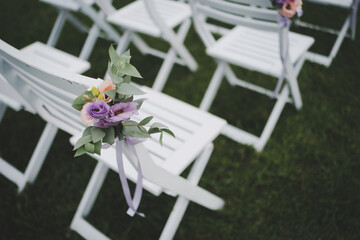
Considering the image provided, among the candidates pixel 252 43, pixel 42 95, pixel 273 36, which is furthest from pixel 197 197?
pixel 273 36

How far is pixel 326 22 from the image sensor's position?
9.23ft

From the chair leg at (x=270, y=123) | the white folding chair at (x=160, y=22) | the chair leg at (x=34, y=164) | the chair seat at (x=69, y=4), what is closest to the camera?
the chair leg at (x=34, y=164)

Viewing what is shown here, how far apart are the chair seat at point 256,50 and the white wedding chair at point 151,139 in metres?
0.47

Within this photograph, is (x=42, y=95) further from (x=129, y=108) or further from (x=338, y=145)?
(x=338, y=145)

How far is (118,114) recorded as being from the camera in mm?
753

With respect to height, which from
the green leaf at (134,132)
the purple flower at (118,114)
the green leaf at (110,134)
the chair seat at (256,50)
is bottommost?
the green leaf at (110,134)

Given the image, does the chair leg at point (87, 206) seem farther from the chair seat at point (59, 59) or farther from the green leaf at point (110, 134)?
the green leaf at point (110, 134)

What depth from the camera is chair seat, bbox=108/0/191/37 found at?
2088 mm

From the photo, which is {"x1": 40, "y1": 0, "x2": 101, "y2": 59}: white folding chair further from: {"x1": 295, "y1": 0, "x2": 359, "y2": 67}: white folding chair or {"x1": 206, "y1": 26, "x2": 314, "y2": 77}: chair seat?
{"x1": 295, "y1": 0, "x2": 359, "y2": 67}: white folding chair

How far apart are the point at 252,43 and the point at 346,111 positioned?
2.87ft

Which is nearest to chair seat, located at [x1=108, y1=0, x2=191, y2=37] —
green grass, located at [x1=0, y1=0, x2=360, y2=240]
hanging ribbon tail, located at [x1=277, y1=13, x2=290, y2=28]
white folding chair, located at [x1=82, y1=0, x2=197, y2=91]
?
white folding chair, located at [x1=82, y1=0, x2=197, y2=91]

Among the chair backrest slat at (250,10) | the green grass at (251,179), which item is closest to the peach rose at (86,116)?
the chair backrest slat at (250,10)

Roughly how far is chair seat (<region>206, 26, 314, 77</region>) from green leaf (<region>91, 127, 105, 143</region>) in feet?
3.89

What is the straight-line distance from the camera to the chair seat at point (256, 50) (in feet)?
5.62
